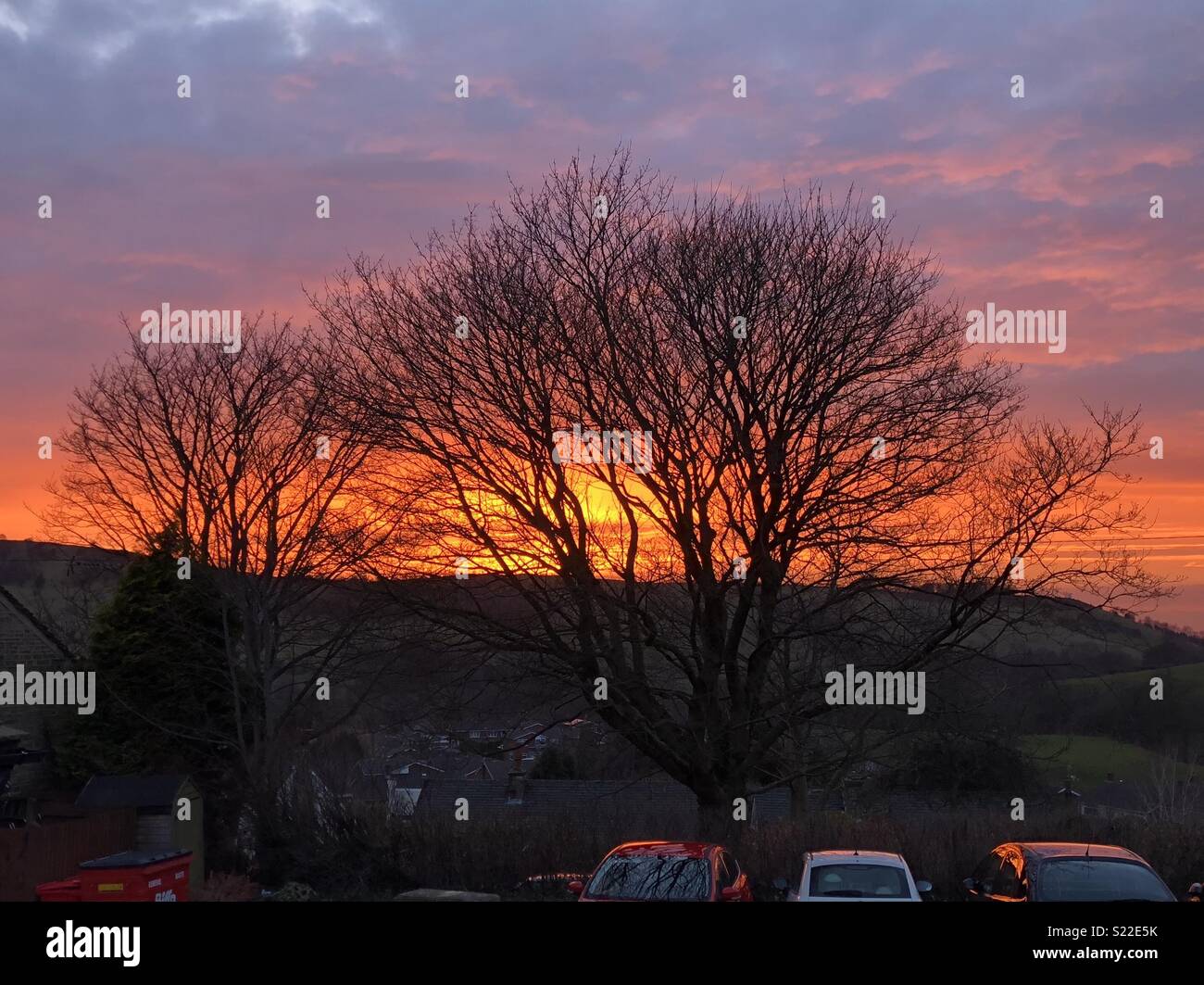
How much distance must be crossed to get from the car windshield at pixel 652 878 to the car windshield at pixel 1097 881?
3.25m

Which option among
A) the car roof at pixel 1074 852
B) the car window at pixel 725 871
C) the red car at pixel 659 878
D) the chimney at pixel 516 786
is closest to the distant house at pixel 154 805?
the chimney at pixel 516 786

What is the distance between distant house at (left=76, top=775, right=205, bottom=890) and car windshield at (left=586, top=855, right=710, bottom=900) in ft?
50.0

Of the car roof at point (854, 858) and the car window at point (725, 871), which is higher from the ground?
the car roof at point (854, 858)

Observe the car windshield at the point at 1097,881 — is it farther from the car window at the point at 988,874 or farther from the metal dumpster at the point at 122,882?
the metal dumpster at the point at 122,882

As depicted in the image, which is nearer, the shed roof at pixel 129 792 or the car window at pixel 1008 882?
the car window at pixel 1008 882

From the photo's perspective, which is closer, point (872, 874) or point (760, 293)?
point (872, 874)

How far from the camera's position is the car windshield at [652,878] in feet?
37.6

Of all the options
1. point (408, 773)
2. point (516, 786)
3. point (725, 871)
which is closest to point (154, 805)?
point (516, 786)

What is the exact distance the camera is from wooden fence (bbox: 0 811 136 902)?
18328mm

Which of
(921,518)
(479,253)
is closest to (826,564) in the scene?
(921,518)

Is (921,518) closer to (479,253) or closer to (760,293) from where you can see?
(760,293)

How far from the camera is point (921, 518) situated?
20.3 meters

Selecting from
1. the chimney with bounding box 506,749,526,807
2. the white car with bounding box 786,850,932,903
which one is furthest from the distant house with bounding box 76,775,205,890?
the white car with bounding box 786,850,932,903

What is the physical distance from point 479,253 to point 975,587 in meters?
10.8
